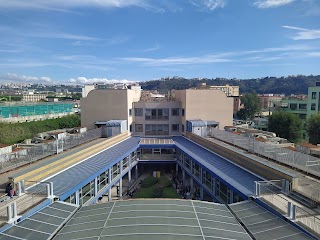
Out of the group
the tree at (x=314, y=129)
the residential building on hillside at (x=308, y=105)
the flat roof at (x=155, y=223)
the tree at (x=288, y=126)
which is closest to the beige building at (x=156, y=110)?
the tree at (x=288, y=126)

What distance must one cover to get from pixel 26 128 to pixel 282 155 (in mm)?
46009

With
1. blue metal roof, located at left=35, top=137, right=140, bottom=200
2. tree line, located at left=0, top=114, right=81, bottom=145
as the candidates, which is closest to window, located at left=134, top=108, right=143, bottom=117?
blue metal roof, located at left=35, top=137, right=140, bottom=200

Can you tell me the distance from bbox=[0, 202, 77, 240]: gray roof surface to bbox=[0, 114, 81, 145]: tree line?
34865mm

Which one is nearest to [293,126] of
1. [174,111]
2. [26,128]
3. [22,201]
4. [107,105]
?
[174,111]

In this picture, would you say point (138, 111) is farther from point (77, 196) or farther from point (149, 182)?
point (77, 196)

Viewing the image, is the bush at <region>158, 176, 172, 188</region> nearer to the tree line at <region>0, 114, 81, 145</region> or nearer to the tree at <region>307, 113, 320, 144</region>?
the tree at <region>307, 113, 320, 144</region>

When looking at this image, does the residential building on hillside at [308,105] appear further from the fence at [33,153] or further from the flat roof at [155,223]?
the flat roof at [155,223]

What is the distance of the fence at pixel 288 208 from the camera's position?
9555 millimetres

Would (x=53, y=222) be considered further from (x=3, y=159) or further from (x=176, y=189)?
(x=176, y=189)

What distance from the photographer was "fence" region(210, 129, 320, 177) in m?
15.4

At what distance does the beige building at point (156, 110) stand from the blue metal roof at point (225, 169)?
1073 cm

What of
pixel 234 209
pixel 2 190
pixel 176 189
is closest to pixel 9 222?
pixel 2 190

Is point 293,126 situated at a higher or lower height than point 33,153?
higher

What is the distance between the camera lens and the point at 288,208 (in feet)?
33.1
